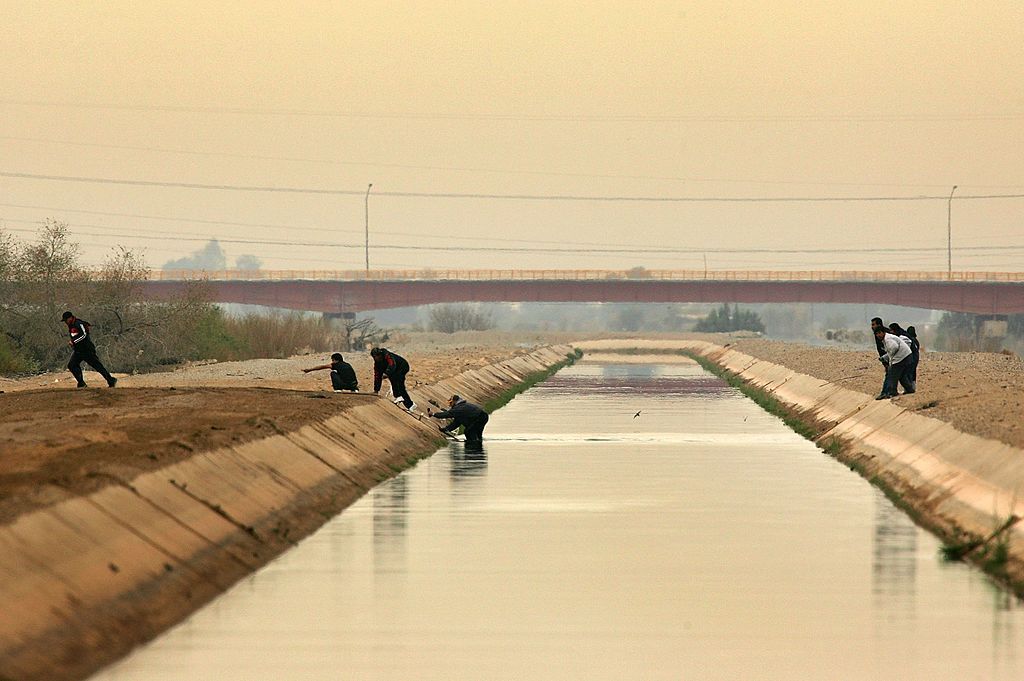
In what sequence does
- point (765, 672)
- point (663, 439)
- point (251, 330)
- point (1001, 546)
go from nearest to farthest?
1. point (765, 672)
2. point (1001, 546)
3. point (663, 439)
4. point (251, 330)

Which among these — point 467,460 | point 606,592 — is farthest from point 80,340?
point 606,592

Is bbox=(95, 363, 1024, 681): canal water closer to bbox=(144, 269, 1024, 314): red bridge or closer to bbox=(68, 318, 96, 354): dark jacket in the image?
bbox=(68, 318, 96, 354): dark jacket

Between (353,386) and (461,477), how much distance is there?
13184 mm

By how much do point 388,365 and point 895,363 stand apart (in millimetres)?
12445

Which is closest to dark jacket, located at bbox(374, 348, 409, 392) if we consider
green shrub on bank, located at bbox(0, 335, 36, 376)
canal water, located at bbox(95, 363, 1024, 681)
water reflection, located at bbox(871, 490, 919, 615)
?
canal water, located at bbox(95, 363, 1024, 681)

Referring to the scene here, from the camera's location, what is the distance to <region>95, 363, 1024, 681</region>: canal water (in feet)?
51.7

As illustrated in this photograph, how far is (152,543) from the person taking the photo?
20844mm

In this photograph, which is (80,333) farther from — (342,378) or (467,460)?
(467,460)

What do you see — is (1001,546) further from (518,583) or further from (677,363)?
(677,363)

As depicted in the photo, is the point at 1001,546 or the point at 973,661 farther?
the point at 1001,546

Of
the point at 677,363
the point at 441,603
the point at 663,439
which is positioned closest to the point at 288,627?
the point at 441,603

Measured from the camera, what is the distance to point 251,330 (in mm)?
105625

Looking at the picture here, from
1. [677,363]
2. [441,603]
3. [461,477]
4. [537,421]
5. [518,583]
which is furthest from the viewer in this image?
[677,363]

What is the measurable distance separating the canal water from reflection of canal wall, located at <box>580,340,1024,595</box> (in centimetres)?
A: 53
